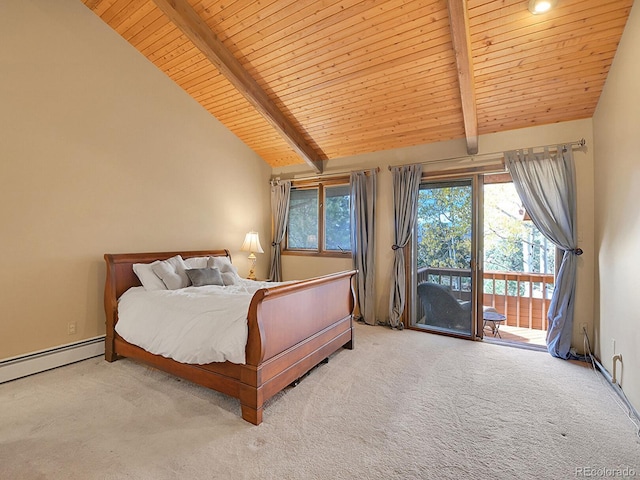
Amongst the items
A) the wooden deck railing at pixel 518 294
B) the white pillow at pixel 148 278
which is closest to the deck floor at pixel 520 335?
the wooden deck railing at pixel 518 294

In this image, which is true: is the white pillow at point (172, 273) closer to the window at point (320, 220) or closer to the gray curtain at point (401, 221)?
the window at point (320, 220)

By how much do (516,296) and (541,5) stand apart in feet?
13.0

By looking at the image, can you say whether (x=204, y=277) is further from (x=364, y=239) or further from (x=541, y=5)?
(x=541, y=5)

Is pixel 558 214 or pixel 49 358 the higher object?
pixel 558 214

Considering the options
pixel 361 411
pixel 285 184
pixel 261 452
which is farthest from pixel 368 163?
pixel 261 452

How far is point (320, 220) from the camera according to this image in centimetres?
515

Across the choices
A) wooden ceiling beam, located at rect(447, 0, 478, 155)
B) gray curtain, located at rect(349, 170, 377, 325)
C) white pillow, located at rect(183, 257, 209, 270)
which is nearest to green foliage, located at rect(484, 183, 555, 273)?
wooden ceiling beam, located at rect(447, 0, 478, 155)

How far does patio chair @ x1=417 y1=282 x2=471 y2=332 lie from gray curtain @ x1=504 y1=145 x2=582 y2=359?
89 centimetres

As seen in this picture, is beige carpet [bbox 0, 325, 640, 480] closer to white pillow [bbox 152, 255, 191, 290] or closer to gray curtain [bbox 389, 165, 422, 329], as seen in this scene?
white pillow [bbox 152, 255, 191, 290]

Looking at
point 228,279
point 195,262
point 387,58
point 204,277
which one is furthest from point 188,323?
point 387,58

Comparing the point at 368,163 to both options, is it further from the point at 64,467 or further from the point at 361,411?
the point at 64,467

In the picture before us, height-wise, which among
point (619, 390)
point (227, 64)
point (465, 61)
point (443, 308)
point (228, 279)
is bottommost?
point (619, 390)

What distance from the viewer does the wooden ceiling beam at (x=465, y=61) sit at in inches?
91.9

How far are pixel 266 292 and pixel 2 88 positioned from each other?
2993 mm
